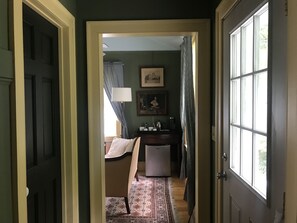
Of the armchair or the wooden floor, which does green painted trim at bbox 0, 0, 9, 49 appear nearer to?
the armchair

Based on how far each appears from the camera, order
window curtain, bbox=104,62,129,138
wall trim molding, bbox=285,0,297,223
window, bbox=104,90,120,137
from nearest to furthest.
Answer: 1. wall trim molding, bbox=285,0,297,223
2. window curtain, bbox=104,62,129,138
3. window, bbox=104,90,120,137

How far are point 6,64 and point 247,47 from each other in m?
1.18

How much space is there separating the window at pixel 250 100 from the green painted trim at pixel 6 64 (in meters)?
1.12

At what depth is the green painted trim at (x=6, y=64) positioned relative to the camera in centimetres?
123

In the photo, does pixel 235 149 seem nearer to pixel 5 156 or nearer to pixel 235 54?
pixel 235 54

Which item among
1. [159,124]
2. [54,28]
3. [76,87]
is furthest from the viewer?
[159,124]

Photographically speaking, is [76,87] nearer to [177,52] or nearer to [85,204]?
[85,204]

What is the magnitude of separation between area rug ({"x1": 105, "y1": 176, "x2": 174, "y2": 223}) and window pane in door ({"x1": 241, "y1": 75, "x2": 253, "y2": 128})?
7.15 feet

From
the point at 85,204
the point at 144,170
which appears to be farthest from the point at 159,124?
the point at 85,204

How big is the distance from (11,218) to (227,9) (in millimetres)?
1669

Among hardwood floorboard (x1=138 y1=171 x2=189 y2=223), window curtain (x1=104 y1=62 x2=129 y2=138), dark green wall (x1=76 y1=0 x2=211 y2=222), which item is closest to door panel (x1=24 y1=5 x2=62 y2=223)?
dark green wall (x1=76 y1=0 x2=211 y2=222)

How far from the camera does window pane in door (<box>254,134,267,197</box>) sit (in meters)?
1.29

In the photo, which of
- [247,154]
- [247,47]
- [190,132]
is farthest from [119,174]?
[247,47]

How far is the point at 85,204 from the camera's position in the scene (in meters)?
2.55
